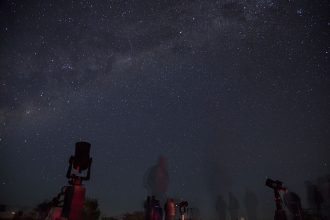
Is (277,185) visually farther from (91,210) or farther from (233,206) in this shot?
(233,206)

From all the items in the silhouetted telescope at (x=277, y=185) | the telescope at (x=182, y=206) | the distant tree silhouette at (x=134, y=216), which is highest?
the silhouetted telescope at (x=277, y=185)

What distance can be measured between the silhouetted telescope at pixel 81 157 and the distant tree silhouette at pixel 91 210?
4047 centimetres

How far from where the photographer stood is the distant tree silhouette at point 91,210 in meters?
43.7

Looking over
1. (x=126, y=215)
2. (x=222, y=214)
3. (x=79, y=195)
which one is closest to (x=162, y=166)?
(x=126, y=215)

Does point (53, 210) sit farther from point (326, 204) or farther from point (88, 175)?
point (326, 204)

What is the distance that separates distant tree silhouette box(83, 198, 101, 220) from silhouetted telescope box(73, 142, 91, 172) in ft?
133

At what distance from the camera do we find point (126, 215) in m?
57.7

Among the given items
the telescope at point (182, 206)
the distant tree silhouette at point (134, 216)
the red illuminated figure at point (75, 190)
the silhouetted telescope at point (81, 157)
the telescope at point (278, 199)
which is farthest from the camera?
the distant tree silhouette at point (134, 216)

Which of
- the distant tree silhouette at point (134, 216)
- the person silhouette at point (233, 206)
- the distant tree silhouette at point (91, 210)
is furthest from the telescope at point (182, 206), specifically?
the person silhouette at point (233, 206)

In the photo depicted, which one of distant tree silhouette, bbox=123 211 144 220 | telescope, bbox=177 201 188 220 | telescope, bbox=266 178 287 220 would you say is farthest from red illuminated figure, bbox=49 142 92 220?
distant tree silhouette, bbox=123 211 144 220

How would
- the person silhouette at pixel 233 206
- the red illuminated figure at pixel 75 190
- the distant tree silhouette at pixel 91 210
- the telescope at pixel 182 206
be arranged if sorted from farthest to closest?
the person silhouette at pixel 233 206 < the distant tree silhouette at pixel 91 210 < the telescope at pixel 182 206 < the red illuminated figure at pixel 75 190

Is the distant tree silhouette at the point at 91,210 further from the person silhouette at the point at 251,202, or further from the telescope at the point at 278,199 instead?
the person silhouette at the point at 251,202

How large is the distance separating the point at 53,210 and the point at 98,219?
41003 millimetres

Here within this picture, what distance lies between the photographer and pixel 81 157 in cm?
751
